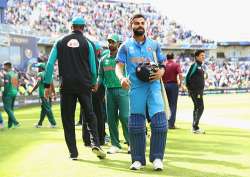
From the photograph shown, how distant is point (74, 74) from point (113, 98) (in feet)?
4.33

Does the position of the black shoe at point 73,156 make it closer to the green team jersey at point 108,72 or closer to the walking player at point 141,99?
the walking player at point 141,99

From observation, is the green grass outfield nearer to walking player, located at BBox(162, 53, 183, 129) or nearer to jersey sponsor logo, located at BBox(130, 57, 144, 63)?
jersey sponsor logo, located at BBox(130, 57, 144, 63)

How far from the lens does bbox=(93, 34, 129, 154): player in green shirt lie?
9117 mm

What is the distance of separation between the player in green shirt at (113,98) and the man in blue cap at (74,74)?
897 millimetres

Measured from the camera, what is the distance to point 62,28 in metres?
50.5

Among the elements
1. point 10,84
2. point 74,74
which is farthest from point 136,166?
point 10,84

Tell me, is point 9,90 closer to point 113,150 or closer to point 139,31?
point 113,150

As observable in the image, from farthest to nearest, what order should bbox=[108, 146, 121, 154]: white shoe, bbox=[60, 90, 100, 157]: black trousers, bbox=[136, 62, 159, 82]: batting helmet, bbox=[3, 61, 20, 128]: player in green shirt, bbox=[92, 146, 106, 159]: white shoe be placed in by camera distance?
bbox=[3, 61, 20, 128]: player in green shirt, bbox=[108, 146, 121, 154]: white shoe, bbox=[60, 90, 100, 157]: black trousers, bbox=[92, 146, 106, 159]: white shoe, bbox=[136, 62, 159, 82]: batting helmet

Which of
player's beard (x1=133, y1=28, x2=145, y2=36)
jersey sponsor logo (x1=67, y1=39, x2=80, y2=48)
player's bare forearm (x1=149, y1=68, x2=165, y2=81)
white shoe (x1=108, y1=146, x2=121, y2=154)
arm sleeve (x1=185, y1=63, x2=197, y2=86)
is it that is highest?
player's beard (x1=133, y1=28, x2=145, y2=36)

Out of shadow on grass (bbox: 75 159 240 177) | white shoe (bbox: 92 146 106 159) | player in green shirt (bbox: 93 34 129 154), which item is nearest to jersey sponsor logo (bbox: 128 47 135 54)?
shadow on grass (bbox: 75 159 240 177)

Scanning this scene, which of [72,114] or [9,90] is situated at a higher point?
[72,114]

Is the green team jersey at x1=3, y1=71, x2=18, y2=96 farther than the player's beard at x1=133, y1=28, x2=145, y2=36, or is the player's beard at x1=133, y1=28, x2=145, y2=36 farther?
the green team jersey at x1=3, y1=71, x2=18, y2=96

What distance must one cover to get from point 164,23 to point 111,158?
58058 mm

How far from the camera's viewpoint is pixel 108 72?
9.34 m
